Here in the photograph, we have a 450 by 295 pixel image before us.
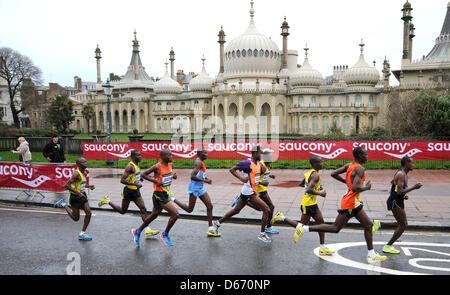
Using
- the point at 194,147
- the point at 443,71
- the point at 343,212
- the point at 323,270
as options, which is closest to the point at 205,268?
the point at 323,270

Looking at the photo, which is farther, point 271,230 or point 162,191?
point 271,230

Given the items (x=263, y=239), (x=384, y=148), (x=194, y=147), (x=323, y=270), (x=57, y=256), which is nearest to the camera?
(x=323, y=270)

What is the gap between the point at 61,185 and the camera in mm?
11445

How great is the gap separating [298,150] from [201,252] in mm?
12428

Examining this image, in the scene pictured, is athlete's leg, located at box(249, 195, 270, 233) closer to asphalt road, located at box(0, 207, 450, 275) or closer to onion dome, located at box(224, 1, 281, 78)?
asphalt road, located at box(0, 207, 450, 275)

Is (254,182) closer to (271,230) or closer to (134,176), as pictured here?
(271,230)

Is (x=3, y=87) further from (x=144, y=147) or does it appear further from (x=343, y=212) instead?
(x=343, y=212)

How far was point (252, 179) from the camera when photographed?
739 centimetres

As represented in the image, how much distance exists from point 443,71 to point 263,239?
4522 cm

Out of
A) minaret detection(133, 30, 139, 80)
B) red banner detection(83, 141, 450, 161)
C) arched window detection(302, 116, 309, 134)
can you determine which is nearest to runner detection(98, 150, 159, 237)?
red banner detection(83, 141, 450, 161)

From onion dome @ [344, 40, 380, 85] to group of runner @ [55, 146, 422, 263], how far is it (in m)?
46.3

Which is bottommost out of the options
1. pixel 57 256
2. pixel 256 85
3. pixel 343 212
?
pixel 57 256

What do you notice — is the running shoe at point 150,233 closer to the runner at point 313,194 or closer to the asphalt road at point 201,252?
the asphalt road at point 201,252

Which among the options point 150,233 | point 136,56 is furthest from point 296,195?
point 136,56
